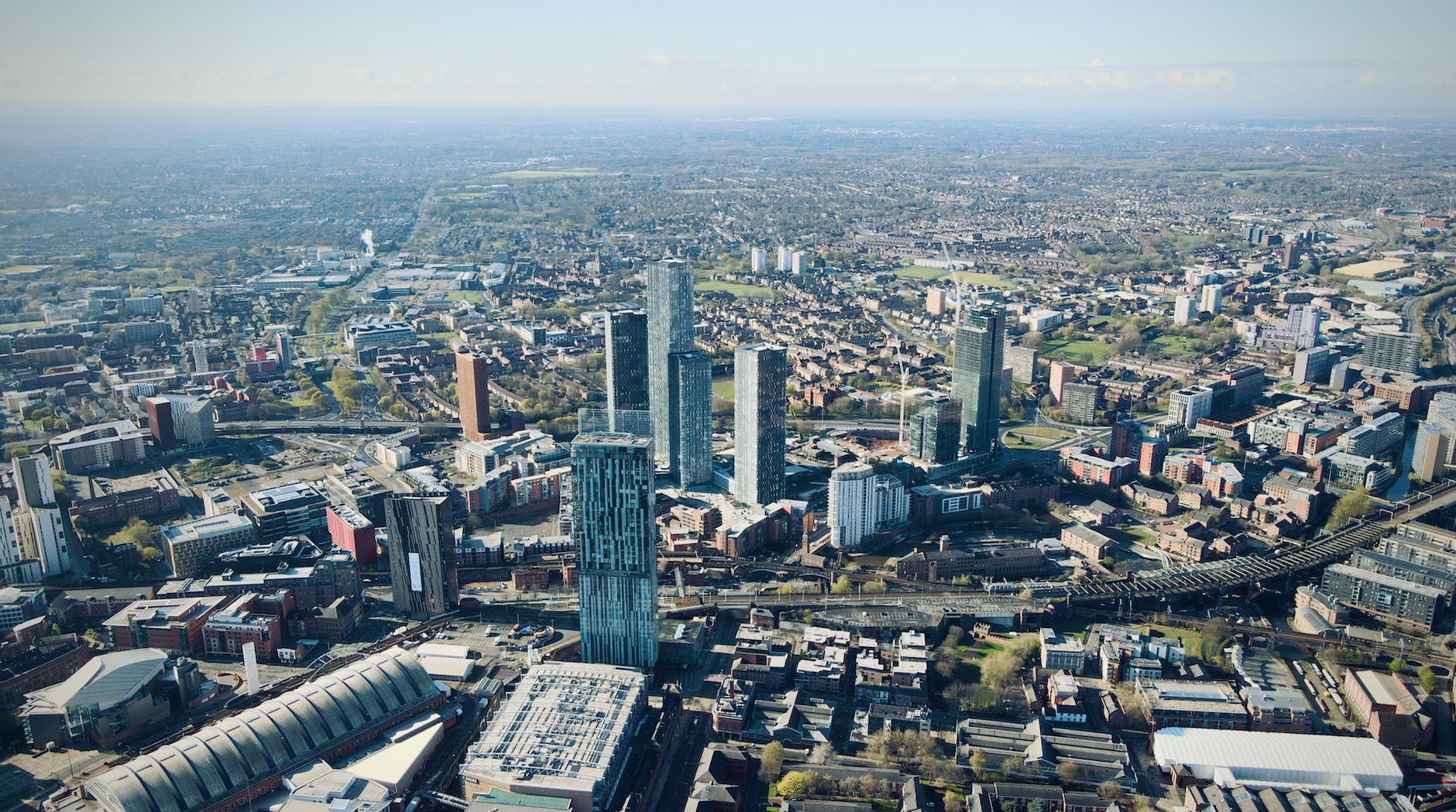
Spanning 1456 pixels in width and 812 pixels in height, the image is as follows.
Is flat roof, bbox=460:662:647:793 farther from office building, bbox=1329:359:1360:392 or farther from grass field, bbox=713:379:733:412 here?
office building, bbox=1329:359:1360:392

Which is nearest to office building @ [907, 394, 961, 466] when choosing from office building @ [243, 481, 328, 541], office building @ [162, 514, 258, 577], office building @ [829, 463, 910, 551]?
office building @ [829, 463, 910, 551]

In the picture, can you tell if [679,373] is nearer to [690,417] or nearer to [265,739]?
[690,417]

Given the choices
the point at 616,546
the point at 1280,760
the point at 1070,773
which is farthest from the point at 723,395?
the point at 1280,760

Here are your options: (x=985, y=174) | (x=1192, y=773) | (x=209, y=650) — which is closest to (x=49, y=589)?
(x=209, y=650)

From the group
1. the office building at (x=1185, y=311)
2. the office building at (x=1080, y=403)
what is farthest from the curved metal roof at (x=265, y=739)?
the office building at (x=1185, y=311)

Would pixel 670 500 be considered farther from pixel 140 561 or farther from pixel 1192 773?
pixel 1192 773

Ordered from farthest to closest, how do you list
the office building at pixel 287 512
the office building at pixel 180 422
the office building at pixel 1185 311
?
the office building at pixel 1185 311 < the office building at pixel 180 422 < the office building at pixel 287 512

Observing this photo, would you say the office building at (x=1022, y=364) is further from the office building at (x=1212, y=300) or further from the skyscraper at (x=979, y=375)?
the office building at (x=1212, y=300)

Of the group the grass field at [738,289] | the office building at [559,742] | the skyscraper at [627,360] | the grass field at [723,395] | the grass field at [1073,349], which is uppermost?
the skyscraper at [627,360]
